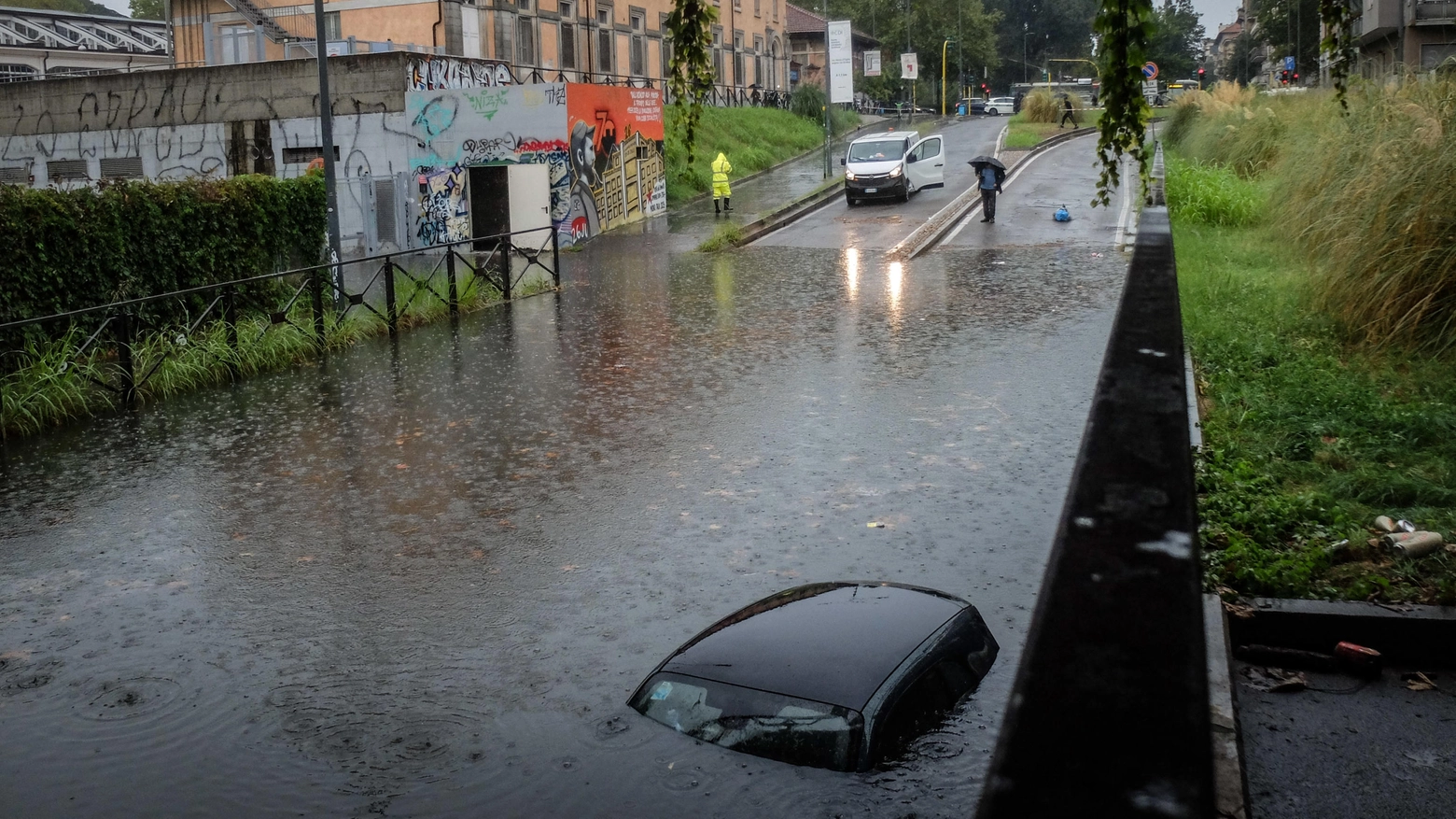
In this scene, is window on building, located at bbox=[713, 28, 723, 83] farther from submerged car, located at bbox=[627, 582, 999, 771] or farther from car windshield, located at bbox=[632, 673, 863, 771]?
car windshield, located at bbox=[632, 673, 863, 771]

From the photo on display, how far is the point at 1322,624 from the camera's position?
19.8 feet

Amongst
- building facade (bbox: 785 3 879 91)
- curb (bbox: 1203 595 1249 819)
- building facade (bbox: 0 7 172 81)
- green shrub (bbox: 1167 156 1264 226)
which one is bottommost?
curb (bbox: 1203 595 1249 819)

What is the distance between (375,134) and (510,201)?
406 centimetres

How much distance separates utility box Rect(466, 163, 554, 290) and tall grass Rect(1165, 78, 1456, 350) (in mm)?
16560

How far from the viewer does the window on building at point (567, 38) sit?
42.5m

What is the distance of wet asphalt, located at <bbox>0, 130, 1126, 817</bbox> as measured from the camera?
496cm

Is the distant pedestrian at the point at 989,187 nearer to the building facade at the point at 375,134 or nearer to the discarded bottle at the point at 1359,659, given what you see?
the building facade at the point at 375,134

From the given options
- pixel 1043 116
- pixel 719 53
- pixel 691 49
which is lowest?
pixel 691 49

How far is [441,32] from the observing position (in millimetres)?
37188

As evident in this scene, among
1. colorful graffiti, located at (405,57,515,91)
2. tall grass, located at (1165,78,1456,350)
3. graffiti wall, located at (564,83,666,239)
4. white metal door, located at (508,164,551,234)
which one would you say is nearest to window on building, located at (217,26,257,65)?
colorful graffiti, located at (405,57,515,91)

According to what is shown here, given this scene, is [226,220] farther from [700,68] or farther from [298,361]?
[700,68]

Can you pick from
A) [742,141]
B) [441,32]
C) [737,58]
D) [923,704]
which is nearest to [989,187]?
[441,32]

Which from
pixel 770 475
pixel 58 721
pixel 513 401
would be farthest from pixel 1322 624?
pixel 513 401

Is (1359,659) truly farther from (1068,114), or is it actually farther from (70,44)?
(70,44)
